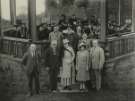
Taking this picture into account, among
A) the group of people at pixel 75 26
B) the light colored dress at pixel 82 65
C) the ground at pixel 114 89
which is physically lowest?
the ground at pixel 114 89

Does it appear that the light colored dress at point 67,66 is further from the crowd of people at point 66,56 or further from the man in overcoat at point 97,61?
the man in overcoat at point 97,61

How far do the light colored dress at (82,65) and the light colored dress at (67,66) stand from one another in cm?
5

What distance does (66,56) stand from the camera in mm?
2244

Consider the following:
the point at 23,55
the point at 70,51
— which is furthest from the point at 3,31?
the point at 70,51

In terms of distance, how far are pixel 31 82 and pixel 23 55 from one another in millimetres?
206

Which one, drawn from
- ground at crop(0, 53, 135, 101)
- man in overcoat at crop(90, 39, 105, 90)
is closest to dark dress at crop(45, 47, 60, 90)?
ground at crop(0, 53, 135, 101)

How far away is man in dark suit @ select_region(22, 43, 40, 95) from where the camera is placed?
7.39ft

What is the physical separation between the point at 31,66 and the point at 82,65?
373mm

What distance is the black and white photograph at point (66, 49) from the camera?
2.22 metres

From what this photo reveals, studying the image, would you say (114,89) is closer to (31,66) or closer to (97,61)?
(97,61)

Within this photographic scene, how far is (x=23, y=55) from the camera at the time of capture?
88.7 inches

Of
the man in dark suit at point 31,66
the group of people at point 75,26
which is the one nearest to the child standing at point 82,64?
the group of people at point 75,26

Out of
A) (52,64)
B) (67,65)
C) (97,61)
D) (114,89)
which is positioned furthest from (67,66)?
(114,89)

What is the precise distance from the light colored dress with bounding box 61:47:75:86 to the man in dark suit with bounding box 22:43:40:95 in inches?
7.5
